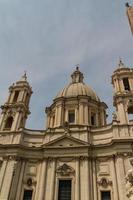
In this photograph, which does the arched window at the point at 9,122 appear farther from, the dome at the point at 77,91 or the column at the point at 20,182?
the dome at the point at 77,91

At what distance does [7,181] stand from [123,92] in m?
15.5

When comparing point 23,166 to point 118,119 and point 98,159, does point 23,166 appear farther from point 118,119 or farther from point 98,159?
point 118,119

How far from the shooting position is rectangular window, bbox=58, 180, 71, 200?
70.4 feet

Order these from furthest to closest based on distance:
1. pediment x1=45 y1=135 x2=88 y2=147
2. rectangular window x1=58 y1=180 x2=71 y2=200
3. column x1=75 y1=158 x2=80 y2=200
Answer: pediment x1=45 y1=135 x2=88 y2=147 < rectangular window x1=58 y1=180 x2=71 y2=200 < column x1=75 y1=158 x2=80 y2=200

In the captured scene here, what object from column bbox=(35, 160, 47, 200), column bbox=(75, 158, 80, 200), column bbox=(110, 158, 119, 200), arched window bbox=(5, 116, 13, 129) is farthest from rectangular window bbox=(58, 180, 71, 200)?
arched window bbox=(5, 116, 13, 129)

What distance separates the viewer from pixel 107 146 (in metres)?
23.6

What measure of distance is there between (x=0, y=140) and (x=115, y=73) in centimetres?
1586

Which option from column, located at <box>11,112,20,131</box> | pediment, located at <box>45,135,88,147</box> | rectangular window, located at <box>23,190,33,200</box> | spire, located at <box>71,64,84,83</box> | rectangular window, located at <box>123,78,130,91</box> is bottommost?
rectangular window, located at <box>23,190,33,200</box>

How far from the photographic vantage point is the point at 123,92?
1109 inches

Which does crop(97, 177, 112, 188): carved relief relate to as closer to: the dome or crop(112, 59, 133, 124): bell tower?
crop(112, 59, 133, 124): bell tower

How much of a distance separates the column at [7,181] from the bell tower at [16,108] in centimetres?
480

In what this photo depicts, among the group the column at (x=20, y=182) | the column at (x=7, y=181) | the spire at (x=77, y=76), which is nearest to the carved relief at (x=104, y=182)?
the column at (x=20, y=182)

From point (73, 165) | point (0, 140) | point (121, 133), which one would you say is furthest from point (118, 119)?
point (0, 140)

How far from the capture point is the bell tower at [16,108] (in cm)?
2788
